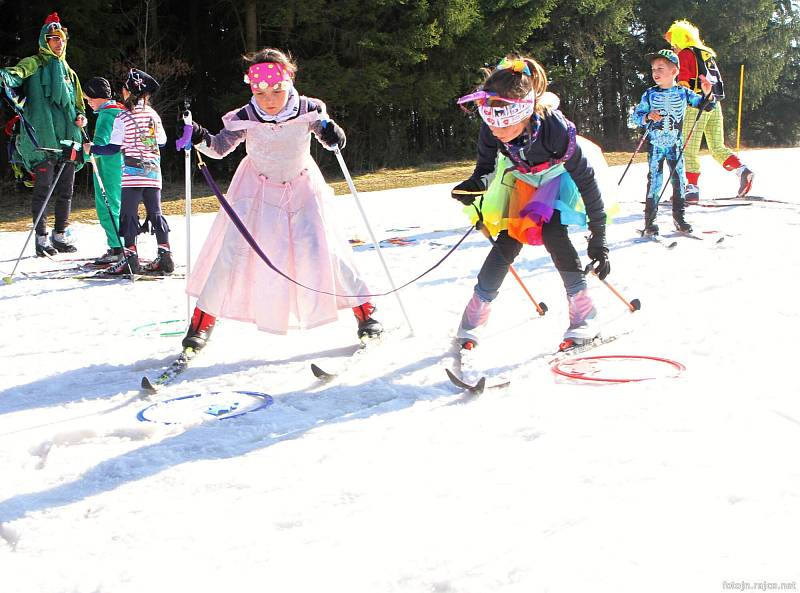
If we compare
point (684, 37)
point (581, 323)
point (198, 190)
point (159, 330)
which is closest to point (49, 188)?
point (159, 330)

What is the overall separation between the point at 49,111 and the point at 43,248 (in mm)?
1359

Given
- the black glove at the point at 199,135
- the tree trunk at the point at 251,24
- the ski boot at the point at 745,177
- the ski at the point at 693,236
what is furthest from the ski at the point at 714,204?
the tree trunk at the point at 251,24

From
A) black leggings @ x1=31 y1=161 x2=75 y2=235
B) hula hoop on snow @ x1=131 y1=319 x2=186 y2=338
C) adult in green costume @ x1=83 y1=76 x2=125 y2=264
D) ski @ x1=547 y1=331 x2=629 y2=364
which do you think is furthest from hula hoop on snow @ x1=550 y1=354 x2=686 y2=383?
black leggings @ x1=31 y1=161 x2=75 y2=235

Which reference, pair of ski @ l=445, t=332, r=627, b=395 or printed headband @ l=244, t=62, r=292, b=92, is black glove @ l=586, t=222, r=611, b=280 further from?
printed headband @ l=244, t=62, r=292, b=92

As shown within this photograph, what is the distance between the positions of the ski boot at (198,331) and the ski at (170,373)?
0.03 metres

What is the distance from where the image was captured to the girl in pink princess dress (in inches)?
181

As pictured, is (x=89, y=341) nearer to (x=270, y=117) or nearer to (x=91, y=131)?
(x=270, y=117)

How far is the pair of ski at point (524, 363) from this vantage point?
3889mm

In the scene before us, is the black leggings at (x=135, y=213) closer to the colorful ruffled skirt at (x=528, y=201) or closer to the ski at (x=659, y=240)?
the colorful ruffled skirt at (x=528, y=201)

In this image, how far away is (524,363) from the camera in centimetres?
441

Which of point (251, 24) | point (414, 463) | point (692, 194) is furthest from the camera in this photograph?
point (251, 24)

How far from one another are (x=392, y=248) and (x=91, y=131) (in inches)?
363

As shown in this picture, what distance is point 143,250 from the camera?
9.03 m

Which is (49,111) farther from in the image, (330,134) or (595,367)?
(595,367)
